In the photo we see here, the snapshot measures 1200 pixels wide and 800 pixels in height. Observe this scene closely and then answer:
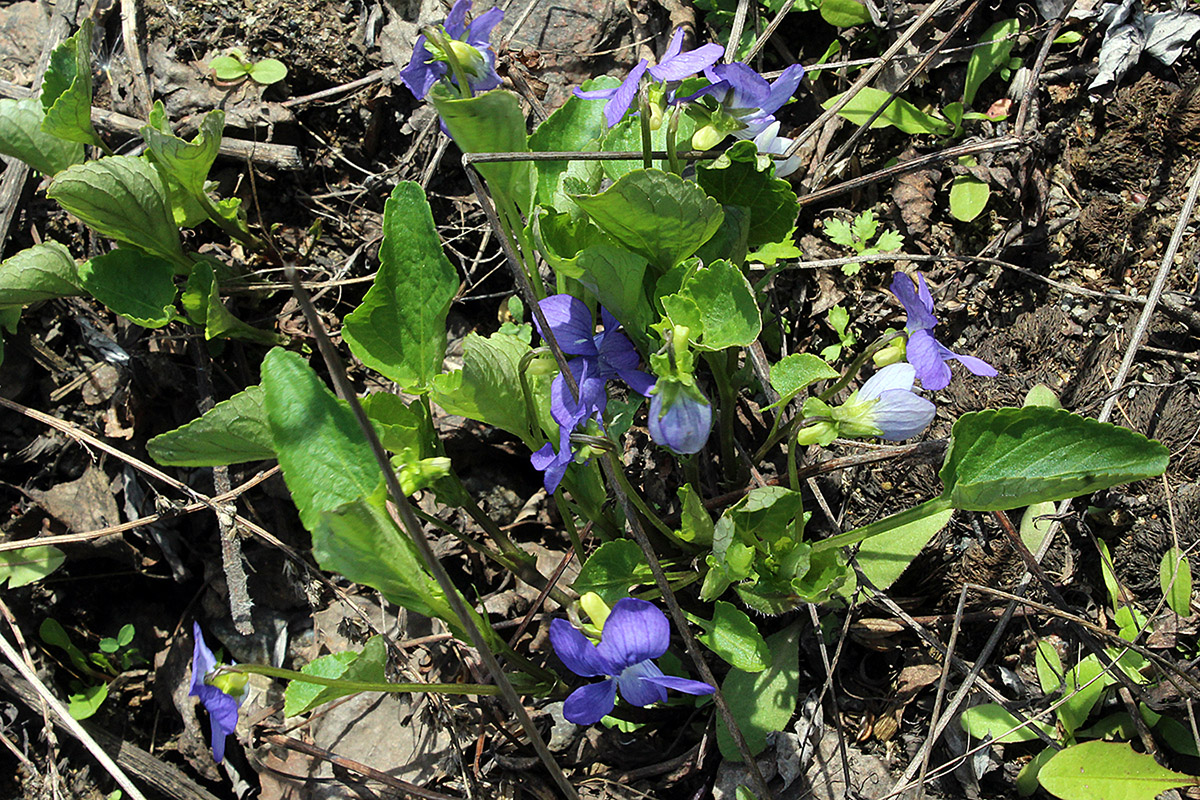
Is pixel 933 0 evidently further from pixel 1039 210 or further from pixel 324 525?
pixel 324 525

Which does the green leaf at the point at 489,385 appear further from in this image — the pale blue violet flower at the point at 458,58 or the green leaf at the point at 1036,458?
the green leaf at the point at 1036,458

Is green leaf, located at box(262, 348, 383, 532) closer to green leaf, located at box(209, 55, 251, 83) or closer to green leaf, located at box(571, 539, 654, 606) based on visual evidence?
green leaf, located at box(571, 539, 654, 606)

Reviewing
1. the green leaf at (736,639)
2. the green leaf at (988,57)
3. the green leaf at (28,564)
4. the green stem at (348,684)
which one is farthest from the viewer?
the green leaf at (988,57)

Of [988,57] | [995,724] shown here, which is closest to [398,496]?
[995,724]

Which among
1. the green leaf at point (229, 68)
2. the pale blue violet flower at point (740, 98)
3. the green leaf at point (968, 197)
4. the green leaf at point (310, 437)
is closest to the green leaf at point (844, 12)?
the green leaf at point (968, 197)

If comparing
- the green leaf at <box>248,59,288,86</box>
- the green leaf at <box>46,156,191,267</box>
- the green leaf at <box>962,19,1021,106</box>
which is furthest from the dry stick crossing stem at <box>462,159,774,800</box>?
the green leaf at <box>962,19,1021,106</box>

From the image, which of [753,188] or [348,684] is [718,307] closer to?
[753,188]
